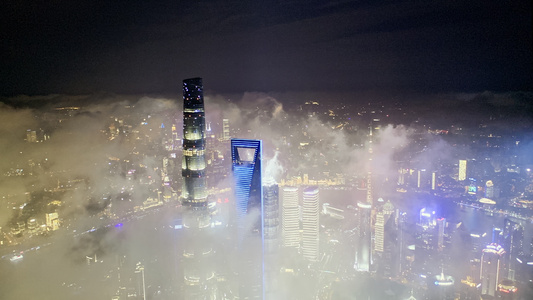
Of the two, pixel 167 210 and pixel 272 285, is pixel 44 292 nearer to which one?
pixel 167 210

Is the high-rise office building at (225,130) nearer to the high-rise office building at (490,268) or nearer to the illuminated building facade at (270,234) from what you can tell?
the illuminated building facade at (270,234)

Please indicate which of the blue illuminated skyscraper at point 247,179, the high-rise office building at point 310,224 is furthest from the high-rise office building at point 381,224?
the blue illuminated skyscraper at point 247,179

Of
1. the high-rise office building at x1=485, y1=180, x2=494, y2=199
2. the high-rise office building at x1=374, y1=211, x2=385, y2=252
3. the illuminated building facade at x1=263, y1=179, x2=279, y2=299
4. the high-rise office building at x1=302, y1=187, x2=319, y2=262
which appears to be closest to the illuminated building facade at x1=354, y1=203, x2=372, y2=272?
the high-rise office building at x1=374, y1=211, x2=385, y2=252

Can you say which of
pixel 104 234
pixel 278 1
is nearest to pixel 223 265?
pixel 104 234

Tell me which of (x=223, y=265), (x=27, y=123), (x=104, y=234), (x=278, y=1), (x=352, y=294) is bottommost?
(x=352, y=294)

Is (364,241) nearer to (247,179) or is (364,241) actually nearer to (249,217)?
(249,217)
